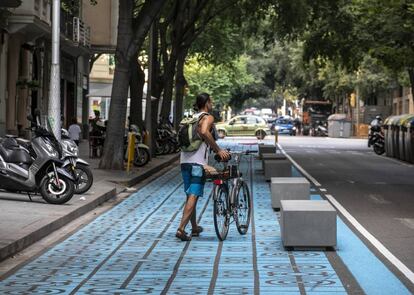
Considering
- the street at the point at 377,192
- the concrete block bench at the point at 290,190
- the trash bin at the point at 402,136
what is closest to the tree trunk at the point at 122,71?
the street at the point at 377,192

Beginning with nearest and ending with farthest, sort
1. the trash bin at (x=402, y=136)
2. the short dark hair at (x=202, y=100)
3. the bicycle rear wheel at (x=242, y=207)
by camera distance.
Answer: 1. the short dark hair at (x=202, y=100)
2. the bicycle rear wheel at (x=242, y=207)
3. the trash bin at (x=402, y=136)

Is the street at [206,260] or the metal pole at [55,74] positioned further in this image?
the metal pole at [55,74]

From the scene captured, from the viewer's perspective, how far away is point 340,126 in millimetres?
65812

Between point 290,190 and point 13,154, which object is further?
point 13,154

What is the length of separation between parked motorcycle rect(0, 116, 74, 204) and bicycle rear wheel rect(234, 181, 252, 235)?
3.71 meters

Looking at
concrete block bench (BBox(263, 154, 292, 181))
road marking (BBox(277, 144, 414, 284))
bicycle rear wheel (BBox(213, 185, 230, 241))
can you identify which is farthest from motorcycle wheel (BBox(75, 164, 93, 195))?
concrete block bench (BBox(263, 154, 292, 181))

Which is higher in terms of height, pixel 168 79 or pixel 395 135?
pixel 168 79

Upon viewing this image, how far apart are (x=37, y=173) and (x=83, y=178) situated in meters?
1.79

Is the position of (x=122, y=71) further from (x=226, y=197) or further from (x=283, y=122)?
(x=283, y=122)

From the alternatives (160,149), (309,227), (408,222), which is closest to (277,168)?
(408,222)

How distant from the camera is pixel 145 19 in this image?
69.4ft

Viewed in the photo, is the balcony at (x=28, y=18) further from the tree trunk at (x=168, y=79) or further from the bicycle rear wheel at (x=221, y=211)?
the bicycle rear wheel at (x=221, y=211)

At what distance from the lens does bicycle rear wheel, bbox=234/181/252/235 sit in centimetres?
1072

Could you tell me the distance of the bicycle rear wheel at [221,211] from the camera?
1022 centimetres
